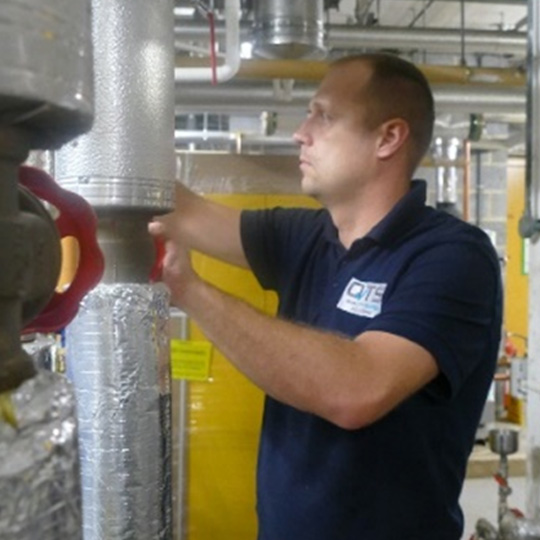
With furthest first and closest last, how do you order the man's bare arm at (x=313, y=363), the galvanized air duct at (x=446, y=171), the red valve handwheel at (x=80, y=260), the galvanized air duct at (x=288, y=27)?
the galvanized air duct at (x=446, y=171) → the galvanized air duct at (x=288, y=27) → the man's bare arm at (x=313, y=363) → the red valve handwheel at (x=80, y=260)

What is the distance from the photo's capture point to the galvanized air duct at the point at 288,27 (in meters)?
1.72

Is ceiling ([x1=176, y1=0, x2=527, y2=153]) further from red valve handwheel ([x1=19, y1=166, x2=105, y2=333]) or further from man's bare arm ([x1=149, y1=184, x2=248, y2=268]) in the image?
red valve handwheel ([x1=19, y1=166, x2=105, y2=333])

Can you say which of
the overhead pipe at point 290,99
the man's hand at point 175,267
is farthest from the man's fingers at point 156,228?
the overhead pipe at point 290,99

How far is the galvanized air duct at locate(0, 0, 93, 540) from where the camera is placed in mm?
289

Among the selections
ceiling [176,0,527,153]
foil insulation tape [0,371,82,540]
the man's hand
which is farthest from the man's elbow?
ceiling [176,0,527,153]

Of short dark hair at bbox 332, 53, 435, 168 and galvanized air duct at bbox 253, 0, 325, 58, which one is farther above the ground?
galvanized air duct at bbox 253, 0, 325, 58

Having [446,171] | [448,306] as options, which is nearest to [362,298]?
[448,306]

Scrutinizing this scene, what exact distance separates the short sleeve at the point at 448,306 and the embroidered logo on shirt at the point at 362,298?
2cm

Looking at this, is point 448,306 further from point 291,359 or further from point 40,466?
point 40,466

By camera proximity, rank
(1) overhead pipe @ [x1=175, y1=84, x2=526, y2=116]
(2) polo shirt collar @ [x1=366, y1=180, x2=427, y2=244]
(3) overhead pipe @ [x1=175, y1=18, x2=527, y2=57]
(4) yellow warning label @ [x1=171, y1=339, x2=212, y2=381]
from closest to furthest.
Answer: (2) polo shirt collar @ [x1=366, y1=180, x2=427, y2=244], (4) yellow warning label @ [x1=171, y1=339, x2=212, y2=381], (1) overhead pipe @ [x1=175, y1=84, x2=526, y2=116], (3) overhead pipe @ [x1=175, y1=18, x2=527, y2=57]

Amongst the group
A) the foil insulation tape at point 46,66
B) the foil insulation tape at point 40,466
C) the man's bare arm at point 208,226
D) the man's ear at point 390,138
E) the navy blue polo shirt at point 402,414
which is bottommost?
the navy blue polo shirt at point 402,414

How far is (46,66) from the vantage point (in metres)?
0.29

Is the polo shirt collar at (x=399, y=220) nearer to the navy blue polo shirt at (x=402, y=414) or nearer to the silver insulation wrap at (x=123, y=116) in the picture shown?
the navy blue polo shirt at (x=402, y=414)

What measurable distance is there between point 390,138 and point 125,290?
0.75 meters
